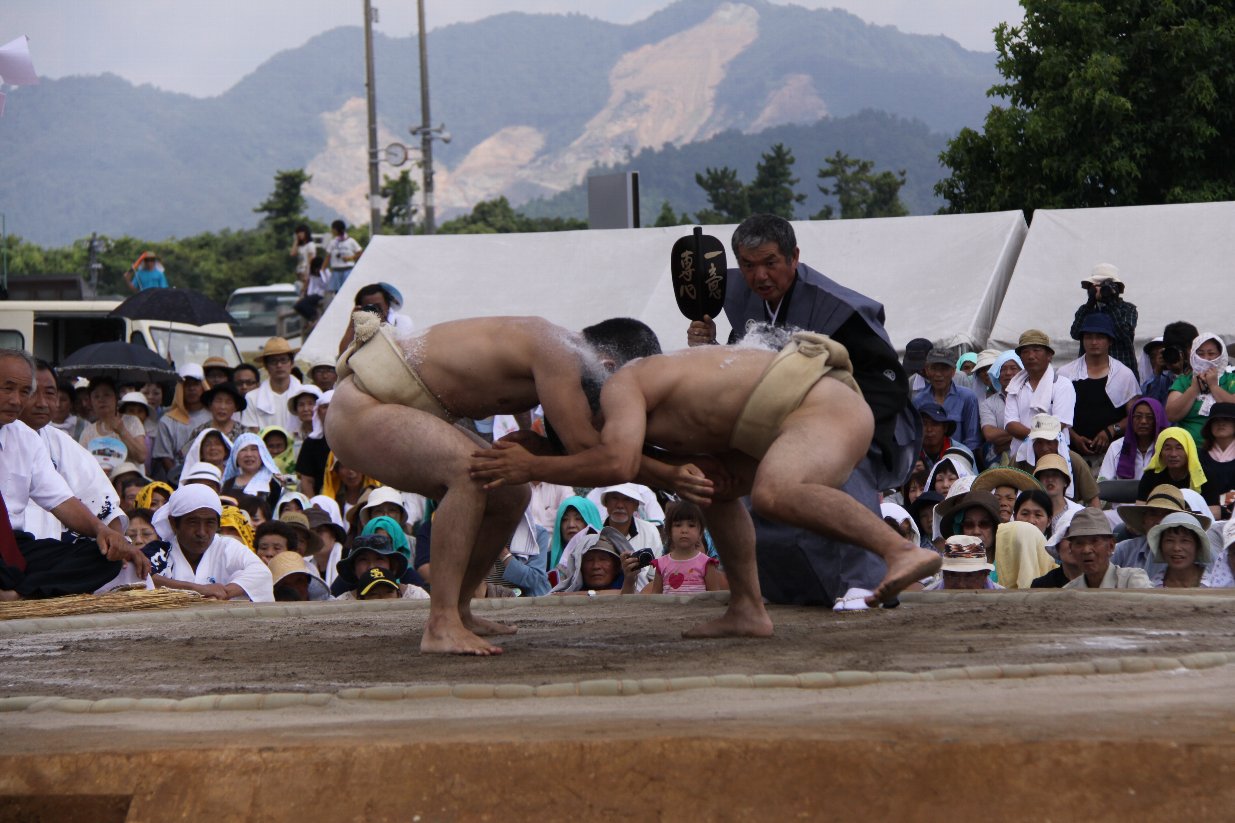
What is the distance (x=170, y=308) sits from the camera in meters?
9.27

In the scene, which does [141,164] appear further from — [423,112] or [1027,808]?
[1027,808]

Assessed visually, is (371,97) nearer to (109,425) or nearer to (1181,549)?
(109,425)

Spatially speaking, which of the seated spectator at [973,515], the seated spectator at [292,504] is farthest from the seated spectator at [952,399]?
the seated spectator at [292,504]

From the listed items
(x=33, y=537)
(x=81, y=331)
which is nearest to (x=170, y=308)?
(x=81, y=331)

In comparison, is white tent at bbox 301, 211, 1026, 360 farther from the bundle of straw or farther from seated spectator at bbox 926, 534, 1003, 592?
the bundle of straw

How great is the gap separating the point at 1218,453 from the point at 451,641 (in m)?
3.33

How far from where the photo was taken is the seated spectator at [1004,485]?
16.7 feet

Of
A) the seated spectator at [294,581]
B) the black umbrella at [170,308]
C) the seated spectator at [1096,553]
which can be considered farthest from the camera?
the black umbrella at [170,308]

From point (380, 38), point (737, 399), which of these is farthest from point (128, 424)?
point (380, 38)

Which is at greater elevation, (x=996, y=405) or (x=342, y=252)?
(x=342, y=252)

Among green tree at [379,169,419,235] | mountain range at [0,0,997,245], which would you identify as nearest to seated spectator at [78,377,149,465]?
green tree at [379,169,419,235]

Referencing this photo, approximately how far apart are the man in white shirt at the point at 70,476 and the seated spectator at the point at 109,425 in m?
1.80

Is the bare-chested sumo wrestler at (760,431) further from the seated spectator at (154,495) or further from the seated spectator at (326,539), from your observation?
the seated spectator at (154,495)

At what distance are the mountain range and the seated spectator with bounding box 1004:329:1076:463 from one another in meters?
71.0
